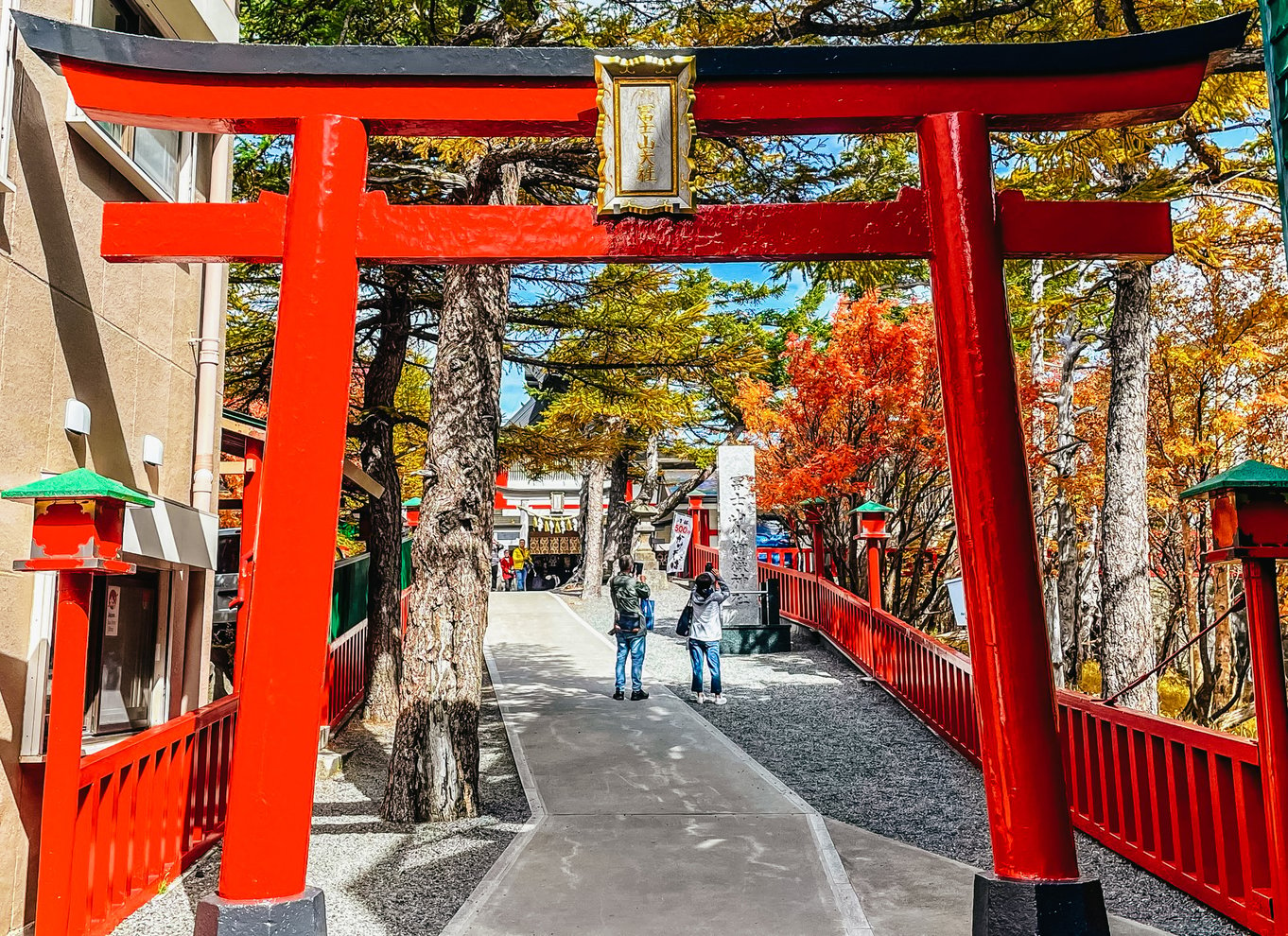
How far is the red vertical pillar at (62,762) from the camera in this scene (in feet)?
14.1

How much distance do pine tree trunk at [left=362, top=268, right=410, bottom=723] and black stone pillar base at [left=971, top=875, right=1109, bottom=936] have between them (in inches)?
346

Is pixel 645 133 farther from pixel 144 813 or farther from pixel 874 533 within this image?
pixel 874 533

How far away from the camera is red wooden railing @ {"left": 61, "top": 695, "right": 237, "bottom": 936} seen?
466cm

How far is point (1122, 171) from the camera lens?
10.7 meters

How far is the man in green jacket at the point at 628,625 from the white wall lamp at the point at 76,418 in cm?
680

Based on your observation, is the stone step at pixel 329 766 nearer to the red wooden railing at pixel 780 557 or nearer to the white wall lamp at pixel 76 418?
the white wall lamp at pixel 76 418

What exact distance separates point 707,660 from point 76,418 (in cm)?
821

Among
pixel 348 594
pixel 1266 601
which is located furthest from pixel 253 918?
pixel 348 594

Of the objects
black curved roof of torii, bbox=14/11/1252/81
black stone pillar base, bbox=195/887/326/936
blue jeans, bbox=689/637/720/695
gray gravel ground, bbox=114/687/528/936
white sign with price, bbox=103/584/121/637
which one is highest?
A: black curved roof of torii, bbox=14/11/1252/81

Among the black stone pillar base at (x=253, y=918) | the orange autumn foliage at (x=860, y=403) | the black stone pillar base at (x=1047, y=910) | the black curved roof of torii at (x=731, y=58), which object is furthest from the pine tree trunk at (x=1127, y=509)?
the black stone pillar base at (x=253, y=918)

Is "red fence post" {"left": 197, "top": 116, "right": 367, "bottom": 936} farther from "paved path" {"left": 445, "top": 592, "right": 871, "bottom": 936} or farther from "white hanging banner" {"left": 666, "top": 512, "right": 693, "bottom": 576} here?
"white hanging banner" {"left": 666, "top": 512, "right": 693, "bottom": 576}

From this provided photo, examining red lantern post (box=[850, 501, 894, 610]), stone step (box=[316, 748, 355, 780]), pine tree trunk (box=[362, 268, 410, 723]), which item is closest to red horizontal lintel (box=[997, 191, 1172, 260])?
stone step (box=[316, 748, 355, 780])

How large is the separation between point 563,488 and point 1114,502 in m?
33.2

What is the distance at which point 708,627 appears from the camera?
38.8ft
